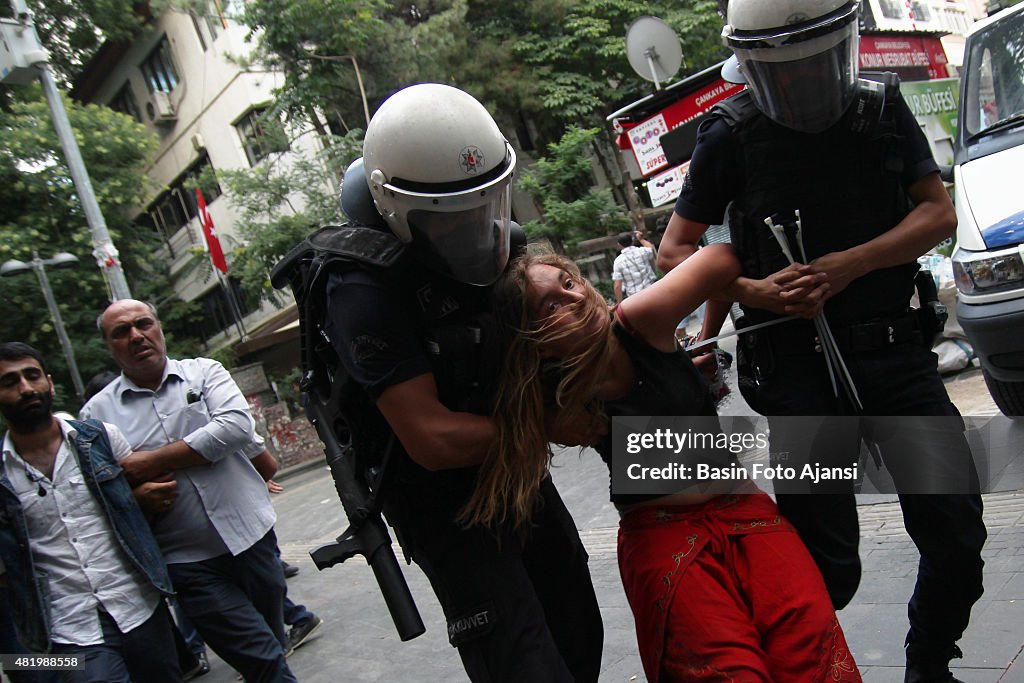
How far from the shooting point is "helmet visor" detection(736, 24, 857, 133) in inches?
92.7

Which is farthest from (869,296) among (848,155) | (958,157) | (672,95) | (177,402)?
(672,95)

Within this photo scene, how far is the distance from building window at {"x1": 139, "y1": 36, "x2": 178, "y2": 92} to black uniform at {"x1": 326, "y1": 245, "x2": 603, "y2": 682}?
2412cm

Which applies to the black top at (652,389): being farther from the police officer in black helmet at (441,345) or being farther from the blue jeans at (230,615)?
the blue jeans at (230,615)

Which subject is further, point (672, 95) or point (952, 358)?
point (672, 95)

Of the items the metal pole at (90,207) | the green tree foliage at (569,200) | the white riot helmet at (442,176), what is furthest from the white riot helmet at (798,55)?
the green tree foliage at (569,200)

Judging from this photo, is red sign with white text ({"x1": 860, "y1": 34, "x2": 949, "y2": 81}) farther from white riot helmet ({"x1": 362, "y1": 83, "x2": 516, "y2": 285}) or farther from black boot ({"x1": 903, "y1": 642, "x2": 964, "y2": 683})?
white riot helmet ({"x1": 362, "y1": 83, "x2": 516, "y2": 285})

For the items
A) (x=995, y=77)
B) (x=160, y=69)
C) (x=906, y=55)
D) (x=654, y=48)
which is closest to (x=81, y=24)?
(x=160, y=69)

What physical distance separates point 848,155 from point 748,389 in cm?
71

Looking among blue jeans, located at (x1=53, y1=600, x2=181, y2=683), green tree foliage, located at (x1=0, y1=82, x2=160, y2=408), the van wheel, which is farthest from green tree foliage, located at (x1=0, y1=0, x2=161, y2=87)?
the van wheel

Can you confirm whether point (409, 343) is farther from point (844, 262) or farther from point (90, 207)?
point (90, 207)

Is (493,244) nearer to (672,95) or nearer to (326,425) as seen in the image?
(326,425)

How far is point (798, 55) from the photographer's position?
233 cm

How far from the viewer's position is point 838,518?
97.5 inches

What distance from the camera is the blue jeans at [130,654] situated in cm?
315
